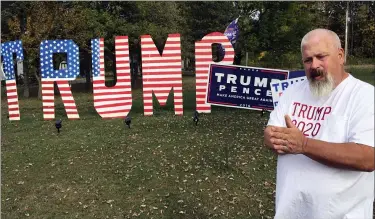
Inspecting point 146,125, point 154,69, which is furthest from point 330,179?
point 154,69

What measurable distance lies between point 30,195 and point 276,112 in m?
5.15

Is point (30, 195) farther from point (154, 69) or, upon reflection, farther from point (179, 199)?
point (154, 69)

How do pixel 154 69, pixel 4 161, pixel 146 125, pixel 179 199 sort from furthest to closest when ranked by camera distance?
pixel 154 69, pixel 146 125, pixel 4 161, pixel 179 199

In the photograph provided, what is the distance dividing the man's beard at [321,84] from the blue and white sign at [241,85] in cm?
804

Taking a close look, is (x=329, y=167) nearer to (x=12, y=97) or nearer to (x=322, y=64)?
(x=322, y=64)

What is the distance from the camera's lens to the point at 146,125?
1110 centimetres

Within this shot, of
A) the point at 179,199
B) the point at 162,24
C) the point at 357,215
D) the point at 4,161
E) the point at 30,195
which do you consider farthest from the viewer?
the point at 162,24

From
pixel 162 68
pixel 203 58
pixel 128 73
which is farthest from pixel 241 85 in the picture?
pixel 128 73

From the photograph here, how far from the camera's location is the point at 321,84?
2182 mm

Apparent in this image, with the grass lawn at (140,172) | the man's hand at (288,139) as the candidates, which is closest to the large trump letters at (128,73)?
the grass lawn at (140,172)

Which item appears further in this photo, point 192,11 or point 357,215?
point 192,11

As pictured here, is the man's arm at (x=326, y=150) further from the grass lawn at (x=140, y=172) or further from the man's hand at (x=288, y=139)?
the grass lawn at (x=140, y=172)

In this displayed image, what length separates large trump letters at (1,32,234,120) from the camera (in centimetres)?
1194

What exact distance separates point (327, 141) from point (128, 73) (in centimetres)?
1026
